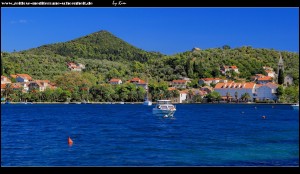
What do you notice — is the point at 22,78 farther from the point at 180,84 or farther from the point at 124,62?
the point at 124,62

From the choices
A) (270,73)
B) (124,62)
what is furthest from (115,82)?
(270,73)

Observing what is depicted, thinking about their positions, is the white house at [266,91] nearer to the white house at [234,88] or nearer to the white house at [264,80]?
the white house at [234,88]

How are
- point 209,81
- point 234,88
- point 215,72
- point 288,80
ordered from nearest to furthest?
point 288,80 < point 234,88 < point 209,81 < point 215,72

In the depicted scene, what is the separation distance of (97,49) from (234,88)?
72.9 feet

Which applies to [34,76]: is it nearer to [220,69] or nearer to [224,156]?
[220,69]

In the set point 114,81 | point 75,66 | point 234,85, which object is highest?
point 75,66

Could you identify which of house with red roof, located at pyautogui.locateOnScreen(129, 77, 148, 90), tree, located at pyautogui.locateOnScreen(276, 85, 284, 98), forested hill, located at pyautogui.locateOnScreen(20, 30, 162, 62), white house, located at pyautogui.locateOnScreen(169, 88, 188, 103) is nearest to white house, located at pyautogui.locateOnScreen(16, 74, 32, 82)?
house with red roof, located at pyautogui.locateOnScreen(129, 77, 148, 90)

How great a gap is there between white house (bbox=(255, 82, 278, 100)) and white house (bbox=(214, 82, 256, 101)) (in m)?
0.62

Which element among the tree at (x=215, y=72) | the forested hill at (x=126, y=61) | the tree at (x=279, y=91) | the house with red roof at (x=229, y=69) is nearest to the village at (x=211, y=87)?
the tree at (x=279, y=91)

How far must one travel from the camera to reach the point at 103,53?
61094mm

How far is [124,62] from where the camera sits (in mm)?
61938

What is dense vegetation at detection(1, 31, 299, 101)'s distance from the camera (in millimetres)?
48938

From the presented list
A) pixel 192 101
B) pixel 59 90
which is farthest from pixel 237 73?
pixel 59 90
